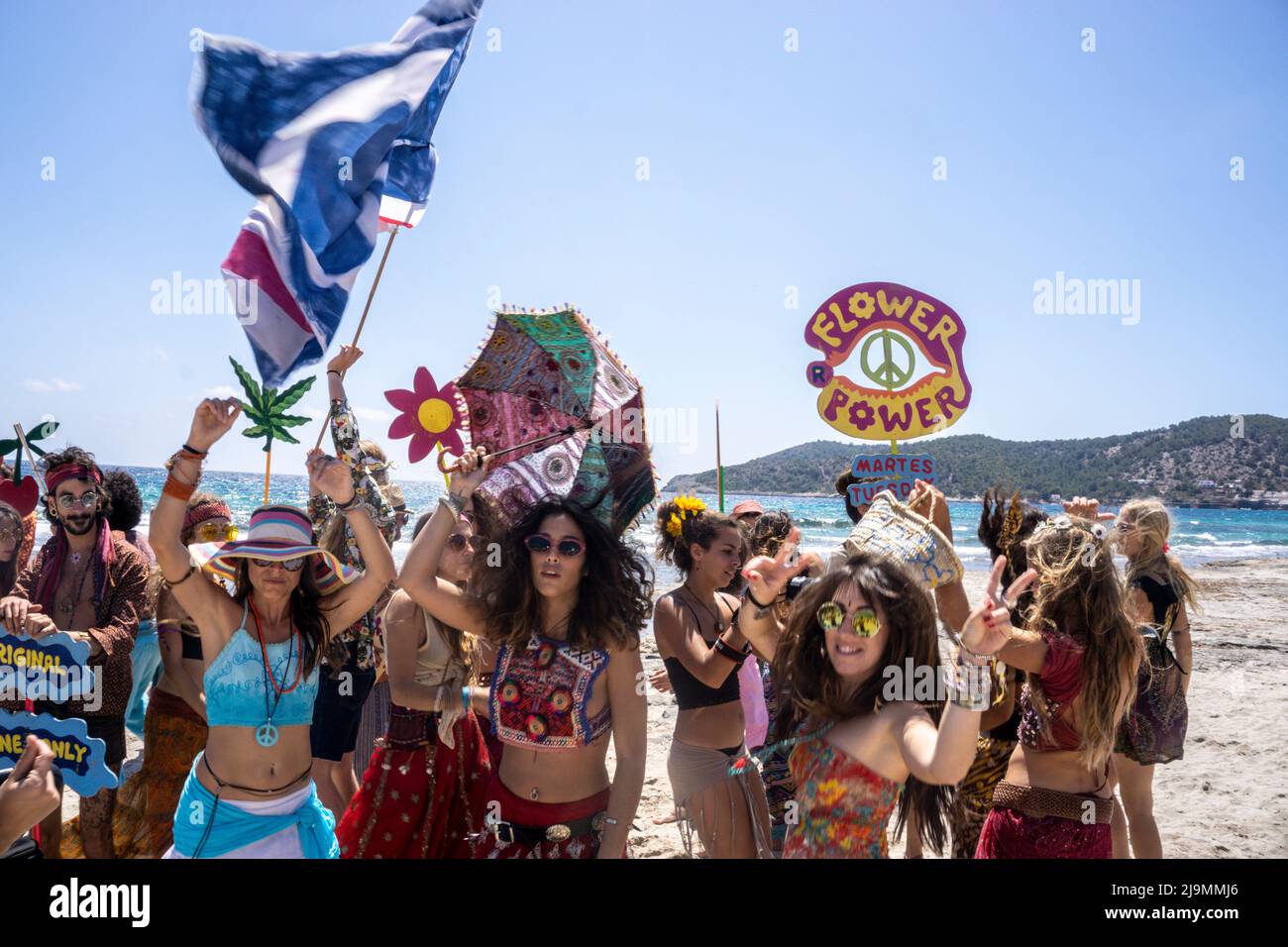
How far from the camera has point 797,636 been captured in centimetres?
288

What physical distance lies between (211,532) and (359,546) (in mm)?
2262

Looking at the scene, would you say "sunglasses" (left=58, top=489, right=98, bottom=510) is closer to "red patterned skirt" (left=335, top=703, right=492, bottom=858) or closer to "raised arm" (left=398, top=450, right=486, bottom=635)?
"red patterned skirt" (left=335, top=703, right=492, bottom=858)

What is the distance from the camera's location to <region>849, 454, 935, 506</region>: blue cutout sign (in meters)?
4.75

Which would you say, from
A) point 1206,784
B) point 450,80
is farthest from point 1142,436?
point 450,80

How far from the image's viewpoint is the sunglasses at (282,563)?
314 cm

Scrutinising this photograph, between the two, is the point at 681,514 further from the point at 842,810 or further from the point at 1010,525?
the point at 842,810

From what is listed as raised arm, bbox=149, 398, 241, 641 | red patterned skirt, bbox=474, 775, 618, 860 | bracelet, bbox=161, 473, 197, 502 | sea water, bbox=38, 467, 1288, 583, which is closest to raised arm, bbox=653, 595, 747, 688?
red patterned skirt, bbox=474, 775, 618, 860

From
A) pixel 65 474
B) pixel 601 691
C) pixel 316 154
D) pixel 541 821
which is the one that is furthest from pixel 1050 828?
pixel 65 474

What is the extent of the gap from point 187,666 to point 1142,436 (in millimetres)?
78297

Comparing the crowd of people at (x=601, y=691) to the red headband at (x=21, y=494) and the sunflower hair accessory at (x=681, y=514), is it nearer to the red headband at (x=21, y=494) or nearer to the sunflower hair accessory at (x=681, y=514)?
the sunflower hair accessory at (x=681, y=514)

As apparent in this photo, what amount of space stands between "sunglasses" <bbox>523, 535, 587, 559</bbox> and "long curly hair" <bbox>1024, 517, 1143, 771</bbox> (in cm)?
178

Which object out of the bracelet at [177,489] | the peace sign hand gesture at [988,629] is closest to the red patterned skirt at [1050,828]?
the peace sign hand gesture at [988,629]

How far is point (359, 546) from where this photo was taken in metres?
3.22
